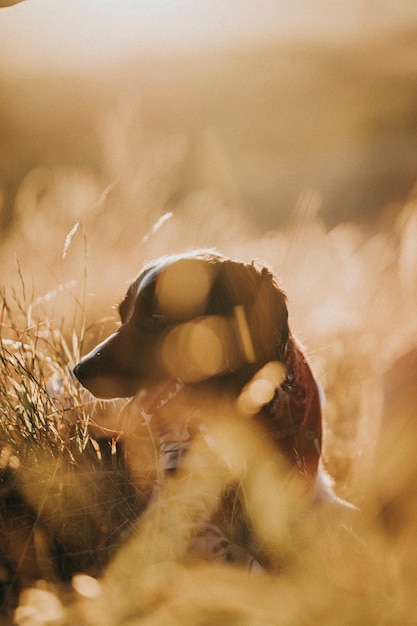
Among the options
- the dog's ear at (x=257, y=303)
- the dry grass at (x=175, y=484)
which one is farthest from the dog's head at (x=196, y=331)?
the dry grass at (x=175, y=484)

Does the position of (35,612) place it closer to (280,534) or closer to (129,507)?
(129,507)

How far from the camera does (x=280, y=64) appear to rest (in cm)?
1381

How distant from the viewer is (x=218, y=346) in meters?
2.49

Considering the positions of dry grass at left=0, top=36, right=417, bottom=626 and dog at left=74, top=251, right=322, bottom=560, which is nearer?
dry grass at left=0, top=36, right=417, bottom=626

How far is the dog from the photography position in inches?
97.1

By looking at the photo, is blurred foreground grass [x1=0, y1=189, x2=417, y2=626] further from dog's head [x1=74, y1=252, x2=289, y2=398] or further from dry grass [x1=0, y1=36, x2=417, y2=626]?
dog's head [x1=74, y1=252, x2=289, y2=398]

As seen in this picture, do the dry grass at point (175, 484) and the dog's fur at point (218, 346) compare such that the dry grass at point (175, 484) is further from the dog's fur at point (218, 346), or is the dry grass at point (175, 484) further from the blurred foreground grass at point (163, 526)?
the dog's fur at point (218, 346)

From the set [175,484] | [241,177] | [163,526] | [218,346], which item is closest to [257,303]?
[218,346]

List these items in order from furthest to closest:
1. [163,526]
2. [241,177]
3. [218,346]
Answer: [241,177] < [218,346] < [163,526]

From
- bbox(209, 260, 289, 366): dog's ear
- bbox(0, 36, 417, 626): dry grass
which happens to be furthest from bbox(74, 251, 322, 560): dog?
bbox(0, 36, 417, 626): dry grass

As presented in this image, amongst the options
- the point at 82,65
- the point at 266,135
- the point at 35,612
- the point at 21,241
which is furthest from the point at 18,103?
Answer: the point at 35,612

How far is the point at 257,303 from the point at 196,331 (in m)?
0.24

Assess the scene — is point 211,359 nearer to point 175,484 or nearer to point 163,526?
point 175,484

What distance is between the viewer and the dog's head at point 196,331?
247 cm
